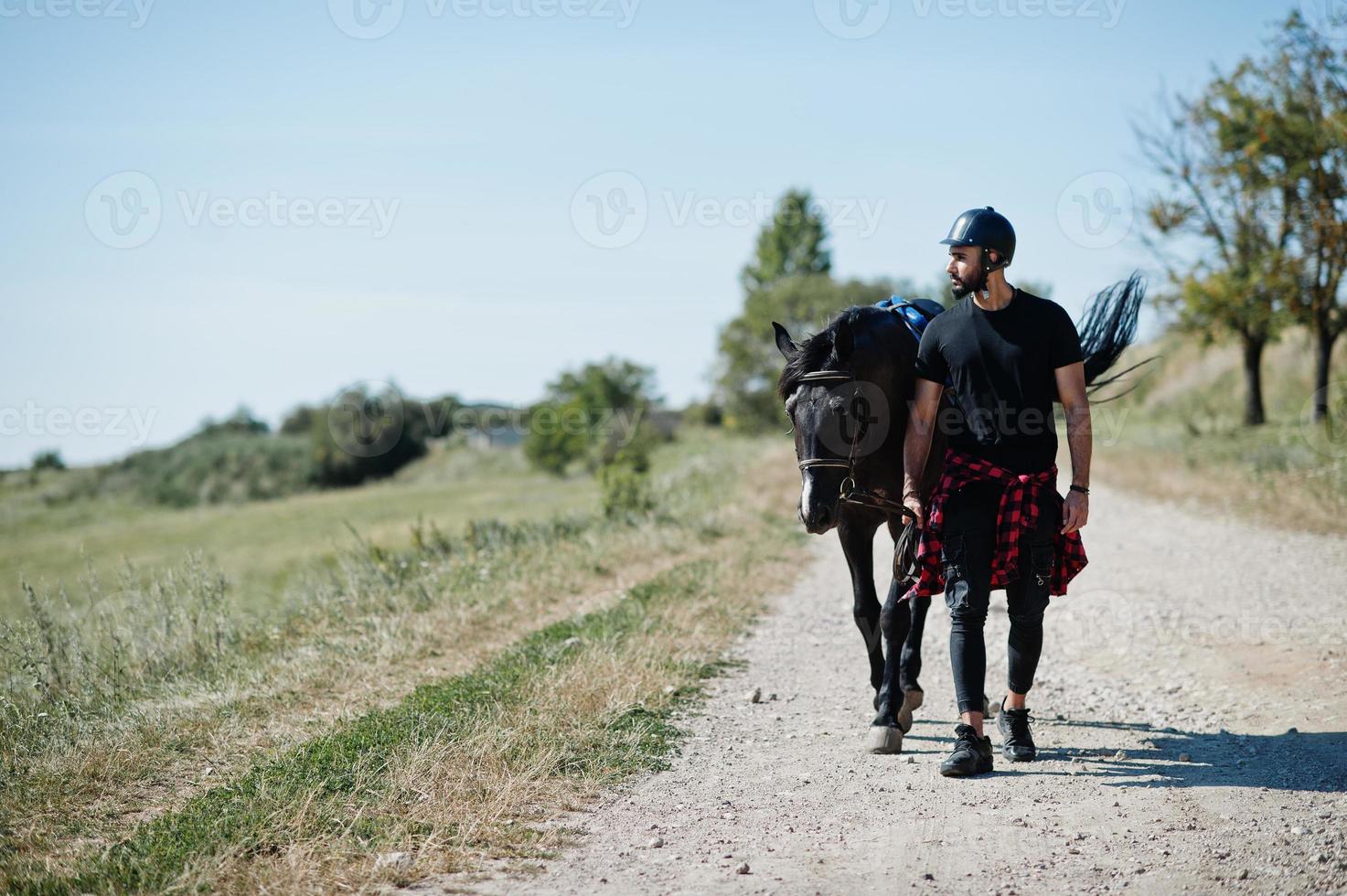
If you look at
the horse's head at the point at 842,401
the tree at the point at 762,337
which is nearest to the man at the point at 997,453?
the horse's head at the point at 842,401

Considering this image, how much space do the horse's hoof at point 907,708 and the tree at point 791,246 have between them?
5744cm

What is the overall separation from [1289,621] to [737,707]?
182 inches

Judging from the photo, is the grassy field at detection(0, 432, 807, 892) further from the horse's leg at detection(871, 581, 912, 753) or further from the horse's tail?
the horse's tail

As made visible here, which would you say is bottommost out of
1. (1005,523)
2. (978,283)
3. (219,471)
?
(219,471)

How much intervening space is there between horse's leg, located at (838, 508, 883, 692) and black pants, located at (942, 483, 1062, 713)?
0.57m

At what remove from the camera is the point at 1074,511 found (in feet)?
14.3

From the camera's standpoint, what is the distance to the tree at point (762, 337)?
160ft

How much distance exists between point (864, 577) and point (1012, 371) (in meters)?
1.39

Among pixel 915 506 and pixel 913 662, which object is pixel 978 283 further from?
pixel 913 662

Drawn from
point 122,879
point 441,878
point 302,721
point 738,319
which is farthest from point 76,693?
point 738,319

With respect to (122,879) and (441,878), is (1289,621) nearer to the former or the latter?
(441,878)

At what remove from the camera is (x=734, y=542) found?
1234 cm

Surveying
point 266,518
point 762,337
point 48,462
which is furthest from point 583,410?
point 48,462

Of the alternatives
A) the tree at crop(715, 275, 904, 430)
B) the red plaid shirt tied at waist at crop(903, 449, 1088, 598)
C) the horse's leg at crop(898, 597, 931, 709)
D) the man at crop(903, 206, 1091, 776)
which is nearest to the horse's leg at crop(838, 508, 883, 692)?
the horse's leg at crop(898, 597, 931, 709)
